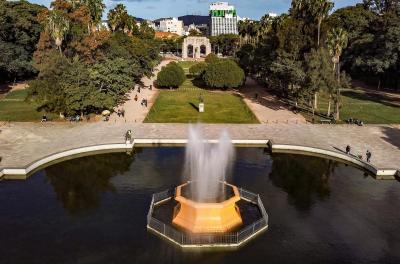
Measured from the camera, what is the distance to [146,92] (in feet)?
243

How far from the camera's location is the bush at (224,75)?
2943 inches

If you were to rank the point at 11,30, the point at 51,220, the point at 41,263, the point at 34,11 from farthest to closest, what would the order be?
1. the point at 34,11
2. the point at 11,30
3. the point at 51,220
4. the point at 41,263

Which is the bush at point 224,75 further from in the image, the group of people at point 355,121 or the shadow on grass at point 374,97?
the group of people at point 355,121

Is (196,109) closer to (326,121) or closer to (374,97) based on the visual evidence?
(326,121)

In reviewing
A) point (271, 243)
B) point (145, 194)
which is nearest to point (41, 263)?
point (145, 194)

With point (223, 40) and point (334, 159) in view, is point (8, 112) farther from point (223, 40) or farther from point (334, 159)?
point (223, 40)

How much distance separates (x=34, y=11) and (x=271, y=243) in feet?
Answer: 265

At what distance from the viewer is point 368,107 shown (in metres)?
62.6

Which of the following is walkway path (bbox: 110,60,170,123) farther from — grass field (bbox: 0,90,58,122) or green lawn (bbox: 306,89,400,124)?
green lawn (bbox: 306,89,400,124)

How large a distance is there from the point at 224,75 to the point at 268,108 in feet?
54.7

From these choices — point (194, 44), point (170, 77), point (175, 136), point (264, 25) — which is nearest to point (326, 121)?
point (175, 136)

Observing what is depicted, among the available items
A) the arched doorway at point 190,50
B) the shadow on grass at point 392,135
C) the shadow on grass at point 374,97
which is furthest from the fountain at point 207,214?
the arched doorway at point 190,50

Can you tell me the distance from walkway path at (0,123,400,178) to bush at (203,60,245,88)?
88.6 feet

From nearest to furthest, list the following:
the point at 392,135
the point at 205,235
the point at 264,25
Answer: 1. the point at 205,235
2. the point at 392,135
3. the point at 264,25
